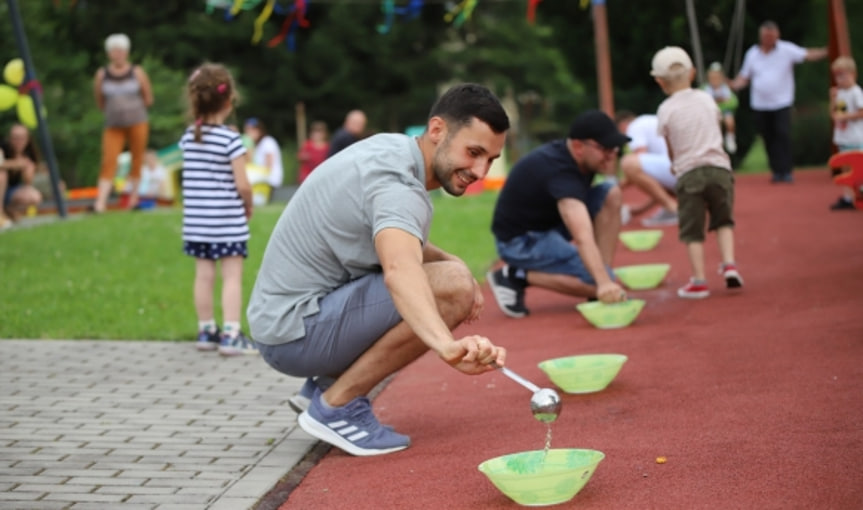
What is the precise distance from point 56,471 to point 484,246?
306 inches

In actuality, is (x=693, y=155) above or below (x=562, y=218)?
above

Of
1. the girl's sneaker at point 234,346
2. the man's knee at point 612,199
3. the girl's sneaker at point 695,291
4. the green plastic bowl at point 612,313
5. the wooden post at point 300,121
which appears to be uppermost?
the man's knee at point 612,199

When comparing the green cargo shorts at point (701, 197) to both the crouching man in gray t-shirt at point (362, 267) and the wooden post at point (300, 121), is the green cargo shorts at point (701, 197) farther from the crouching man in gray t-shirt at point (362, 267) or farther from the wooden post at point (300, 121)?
the wooden post at point (300, 121)

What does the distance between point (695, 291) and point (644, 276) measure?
61cm

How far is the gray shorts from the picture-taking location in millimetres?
4871

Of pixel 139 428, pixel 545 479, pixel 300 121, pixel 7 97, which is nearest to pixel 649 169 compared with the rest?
pixel 7 97

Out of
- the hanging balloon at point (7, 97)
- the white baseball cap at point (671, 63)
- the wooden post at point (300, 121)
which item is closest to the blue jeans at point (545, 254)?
the white baseball cap at point (671, 63)

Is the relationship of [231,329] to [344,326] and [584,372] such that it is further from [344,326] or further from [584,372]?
[344,326]

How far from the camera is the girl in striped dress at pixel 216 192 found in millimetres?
7332

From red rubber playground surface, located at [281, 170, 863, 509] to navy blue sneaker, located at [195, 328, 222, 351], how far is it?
1.30 metres

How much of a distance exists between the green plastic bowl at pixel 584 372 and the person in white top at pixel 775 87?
36.4ft

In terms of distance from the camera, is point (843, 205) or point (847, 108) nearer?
point (847, 108)

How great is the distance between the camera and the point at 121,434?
5.55 metres

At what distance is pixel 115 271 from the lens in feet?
35.0
